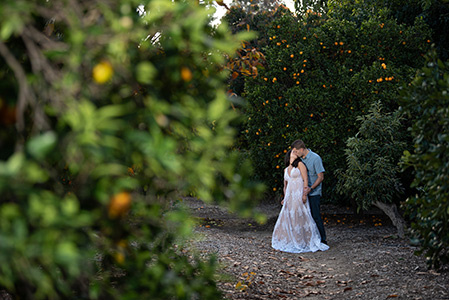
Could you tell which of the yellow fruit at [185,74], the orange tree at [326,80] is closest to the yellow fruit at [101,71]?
the yellow fruit at [185,74]

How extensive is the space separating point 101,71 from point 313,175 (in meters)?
7.35

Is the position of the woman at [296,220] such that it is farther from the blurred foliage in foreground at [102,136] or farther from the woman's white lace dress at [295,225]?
the blurred foliage in foreground at [102,136]

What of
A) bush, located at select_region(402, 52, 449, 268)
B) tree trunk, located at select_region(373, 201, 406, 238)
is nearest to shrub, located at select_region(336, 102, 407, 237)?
tree trunk, located at select_region(373, 201, 406, 238)

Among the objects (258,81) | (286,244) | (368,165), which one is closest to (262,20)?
(258,81)

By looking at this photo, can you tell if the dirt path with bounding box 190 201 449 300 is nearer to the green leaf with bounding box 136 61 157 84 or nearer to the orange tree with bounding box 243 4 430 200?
the orange tree with bounding box 243 4 430 200

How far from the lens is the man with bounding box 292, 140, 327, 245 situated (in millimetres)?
8242

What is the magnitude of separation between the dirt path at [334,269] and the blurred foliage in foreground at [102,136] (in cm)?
299

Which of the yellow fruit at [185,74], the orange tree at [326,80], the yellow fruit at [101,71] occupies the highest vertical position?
the orange tree at [326,80]

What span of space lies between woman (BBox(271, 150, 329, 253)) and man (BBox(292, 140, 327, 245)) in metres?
0.10

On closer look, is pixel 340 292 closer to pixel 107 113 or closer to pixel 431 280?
pixel 431 280

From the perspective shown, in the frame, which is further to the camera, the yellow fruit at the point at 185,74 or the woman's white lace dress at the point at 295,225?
the woman's white lace dress at the point at 295,225

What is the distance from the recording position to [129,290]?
181 centimetres

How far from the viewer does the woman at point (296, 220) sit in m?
8.28

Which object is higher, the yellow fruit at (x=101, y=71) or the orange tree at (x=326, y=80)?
the orange tree at (x=326, y=80)
